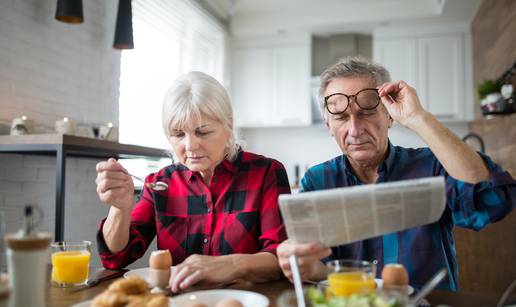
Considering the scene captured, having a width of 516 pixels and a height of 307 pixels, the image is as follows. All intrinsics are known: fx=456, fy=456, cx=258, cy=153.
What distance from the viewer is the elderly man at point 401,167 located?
1.21 m

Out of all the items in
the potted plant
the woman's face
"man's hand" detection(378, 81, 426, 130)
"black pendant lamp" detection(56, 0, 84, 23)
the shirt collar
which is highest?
"black pendant lamp" detection(56, 0, 84, 23)

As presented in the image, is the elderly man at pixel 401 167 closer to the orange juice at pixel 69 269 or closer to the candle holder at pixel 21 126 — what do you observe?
the orange juice at pixel 69 269

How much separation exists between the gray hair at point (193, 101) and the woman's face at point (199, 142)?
0.02 meters

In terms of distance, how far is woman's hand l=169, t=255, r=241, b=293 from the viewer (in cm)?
107

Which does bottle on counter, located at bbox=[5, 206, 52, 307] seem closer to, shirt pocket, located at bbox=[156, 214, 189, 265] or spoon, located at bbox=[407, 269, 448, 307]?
spoon, located at bbox=[407, 269, 448, 307]

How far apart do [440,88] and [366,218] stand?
14.7 ft

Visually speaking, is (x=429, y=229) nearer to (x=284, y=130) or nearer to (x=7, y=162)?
(x=7, y=162)

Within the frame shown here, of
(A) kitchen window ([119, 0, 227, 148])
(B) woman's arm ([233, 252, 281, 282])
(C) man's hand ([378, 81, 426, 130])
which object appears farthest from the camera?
(A) kitchen window ([119, 0, 227, 148])

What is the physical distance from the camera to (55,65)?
2.85m

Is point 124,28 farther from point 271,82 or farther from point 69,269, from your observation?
point 271,82

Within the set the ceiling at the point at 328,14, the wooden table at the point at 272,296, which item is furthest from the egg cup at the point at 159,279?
the ceiling at the point at 328,14

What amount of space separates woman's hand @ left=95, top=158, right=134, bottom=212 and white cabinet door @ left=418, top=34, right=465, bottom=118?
166 inches

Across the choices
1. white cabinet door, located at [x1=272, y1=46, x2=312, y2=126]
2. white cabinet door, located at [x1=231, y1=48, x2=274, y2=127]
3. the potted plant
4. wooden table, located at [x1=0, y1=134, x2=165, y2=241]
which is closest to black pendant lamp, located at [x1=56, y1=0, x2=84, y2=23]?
wooden table, located at [x1=0, y1=134, x2=165, y2=241]

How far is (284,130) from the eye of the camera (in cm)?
571
